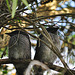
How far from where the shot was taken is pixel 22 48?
354 cm

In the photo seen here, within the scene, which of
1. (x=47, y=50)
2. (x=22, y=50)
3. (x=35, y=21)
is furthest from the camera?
(x=47, y=50)

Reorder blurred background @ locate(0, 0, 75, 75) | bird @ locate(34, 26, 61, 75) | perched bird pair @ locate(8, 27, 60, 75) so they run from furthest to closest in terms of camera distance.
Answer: bird @ locate(34, 26, 61, 75) < perched bird pair @ locate(8, 27, 60, 75) < blurred background @ locate(0, 0, 75, 75)

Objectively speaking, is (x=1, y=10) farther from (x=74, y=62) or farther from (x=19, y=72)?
(x=74, y=62)

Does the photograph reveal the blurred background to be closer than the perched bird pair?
Yes

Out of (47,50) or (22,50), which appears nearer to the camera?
(22,50)

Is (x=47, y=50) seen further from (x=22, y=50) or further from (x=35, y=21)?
(x=35, y=21)

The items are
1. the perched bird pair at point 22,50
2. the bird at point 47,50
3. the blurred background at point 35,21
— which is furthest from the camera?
the bird at point 47,50

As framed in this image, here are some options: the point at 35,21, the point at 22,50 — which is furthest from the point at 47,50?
the point at 35,21

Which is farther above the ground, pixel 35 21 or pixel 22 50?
pixel 35 21

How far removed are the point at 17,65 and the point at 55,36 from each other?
3.70ft

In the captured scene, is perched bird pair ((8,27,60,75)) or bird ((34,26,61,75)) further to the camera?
bird ((34,26,61,75))

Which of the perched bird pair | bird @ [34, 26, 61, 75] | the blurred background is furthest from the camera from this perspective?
bird @ [34, 26, 61, 75]

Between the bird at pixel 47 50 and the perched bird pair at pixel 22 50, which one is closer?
the perched bird pair at pixel 22 50

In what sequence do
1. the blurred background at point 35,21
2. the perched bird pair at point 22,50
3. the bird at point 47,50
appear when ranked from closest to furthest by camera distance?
the blurred background at point 35,21, the perched bird pair at point 22,50, the bird at point 47,50
